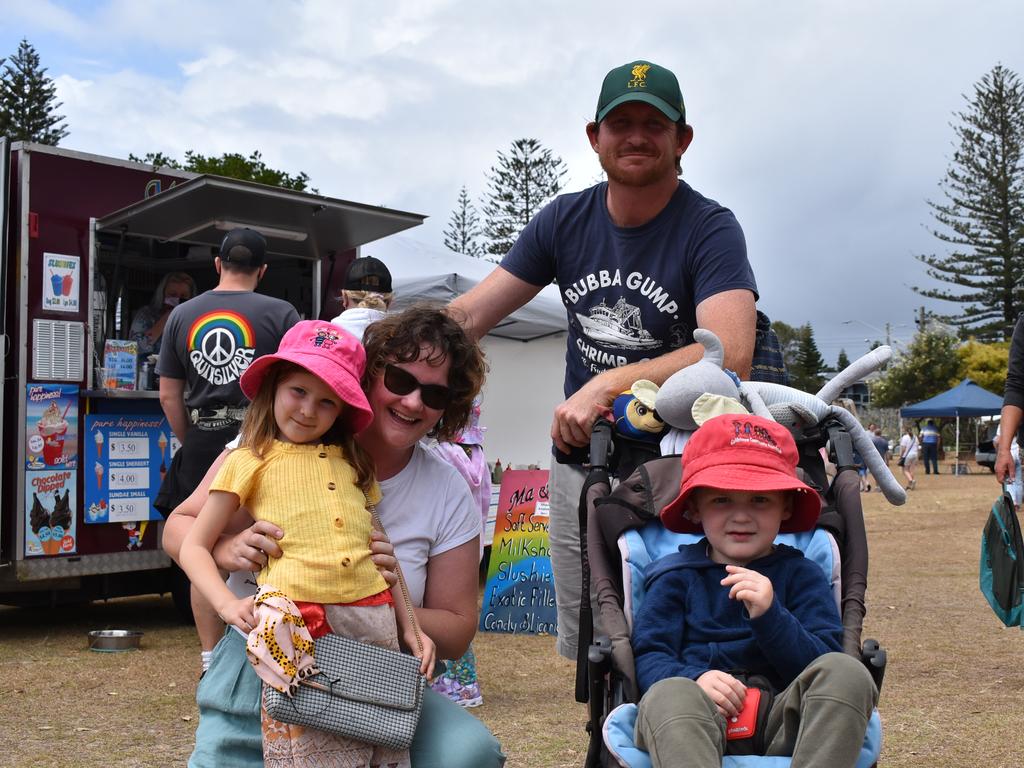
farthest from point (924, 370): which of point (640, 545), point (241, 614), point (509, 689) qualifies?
point (241, 614)

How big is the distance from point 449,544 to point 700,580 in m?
0.64

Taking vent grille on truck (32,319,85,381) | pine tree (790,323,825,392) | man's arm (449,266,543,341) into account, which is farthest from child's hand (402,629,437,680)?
pine tree (790,323,825,392)

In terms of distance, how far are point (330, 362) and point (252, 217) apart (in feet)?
17.5

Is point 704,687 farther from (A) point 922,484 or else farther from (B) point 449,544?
(A) point 922,484

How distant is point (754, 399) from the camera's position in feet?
10.2

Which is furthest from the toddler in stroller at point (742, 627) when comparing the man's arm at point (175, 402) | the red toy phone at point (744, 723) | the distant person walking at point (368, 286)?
the man's arm at point (175, 402)

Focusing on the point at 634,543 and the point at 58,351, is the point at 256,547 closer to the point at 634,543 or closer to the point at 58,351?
the point at 634,543

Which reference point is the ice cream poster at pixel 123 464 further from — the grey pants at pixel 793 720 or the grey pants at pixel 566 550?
the grey pants at pixel 793 720

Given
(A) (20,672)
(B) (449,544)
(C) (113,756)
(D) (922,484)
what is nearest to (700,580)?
(B) (449,544)

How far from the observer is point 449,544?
2.75 metres

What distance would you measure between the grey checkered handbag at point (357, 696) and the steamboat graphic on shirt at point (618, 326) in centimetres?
150

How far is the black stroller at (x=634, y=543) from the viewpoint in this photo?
2719 mm

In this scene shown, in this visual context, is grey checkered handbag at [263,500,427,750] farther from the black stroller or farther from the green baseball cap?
the green baseball cap

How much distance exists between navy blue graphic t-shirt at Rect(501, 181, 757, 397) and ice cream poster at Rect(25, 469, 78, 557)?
4.33 metres
